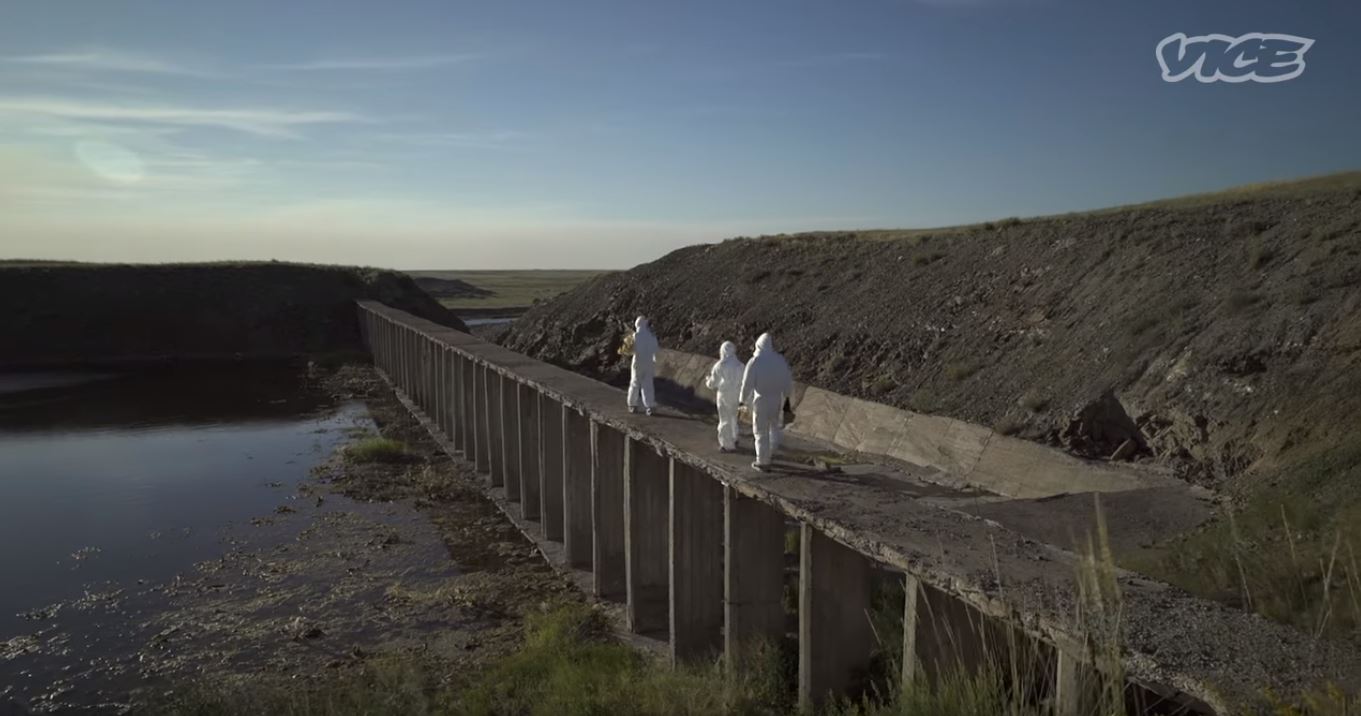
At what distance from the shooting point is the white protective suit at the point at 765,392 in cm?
1045

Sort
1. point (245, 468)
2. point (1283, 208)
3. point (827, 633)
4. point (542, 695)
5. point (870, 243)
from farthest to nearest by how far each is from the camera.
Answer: point (870, 243)
point (245, 468)
point (1283, 208)
point (542, 695)
point (827, 633)

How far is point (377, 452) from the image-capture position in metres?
28.7

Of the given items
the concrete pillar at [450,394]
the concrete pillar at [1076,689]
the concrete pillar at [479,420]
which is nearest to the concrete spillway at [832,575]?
the concrete pillar at [1076,689]

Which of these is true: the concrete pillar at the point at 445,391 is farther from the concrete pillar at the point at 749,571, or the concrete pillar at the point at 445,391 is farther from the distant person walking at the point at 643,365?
the concrete pillar at the point at 749,571

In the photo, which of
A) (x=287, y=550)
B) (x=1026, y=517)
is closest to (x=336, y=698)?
(x=287, y=550)

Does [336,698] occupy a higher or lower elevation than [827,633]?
lower

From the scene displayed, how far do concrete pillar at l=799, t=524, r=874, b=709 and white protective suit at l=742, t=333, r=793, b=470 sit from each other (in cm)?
172

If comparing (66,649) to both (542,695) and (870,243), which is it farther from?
(870,243)

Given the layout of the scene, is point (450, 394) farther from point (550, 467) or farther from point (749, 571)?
point (749, 571)

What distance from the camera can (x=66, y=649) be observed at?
14.1 meters

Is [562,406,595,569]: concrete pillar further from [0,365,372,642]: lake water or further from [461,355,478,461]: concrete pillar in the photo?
[461,355,478,461]: concrete pillar

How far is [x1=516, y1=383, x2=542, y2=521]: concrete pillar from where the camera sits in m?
20.8

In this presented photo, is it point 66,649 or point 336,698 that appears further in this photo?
point 66,649

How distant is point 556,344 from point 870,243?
16.2 m
